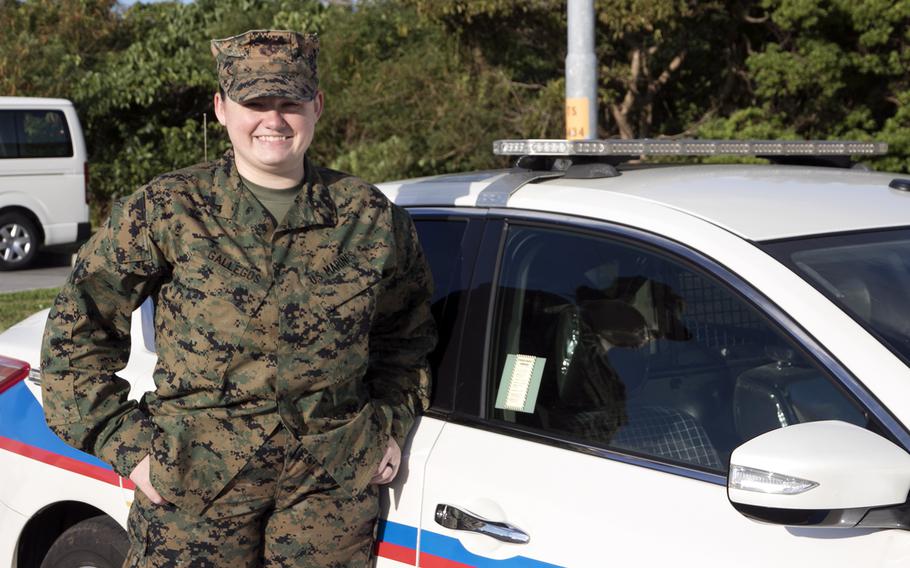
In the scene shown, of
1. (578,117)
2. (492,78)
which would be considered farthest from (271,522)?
(492,78)

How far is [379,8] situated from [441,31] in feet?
7.73

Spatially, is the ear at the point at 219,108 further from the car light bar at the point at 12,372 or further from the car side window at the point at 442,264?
the car light bar at the point at 12,372

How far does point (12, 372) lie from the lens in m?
3.34

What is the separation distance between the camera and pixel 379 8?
628 inches

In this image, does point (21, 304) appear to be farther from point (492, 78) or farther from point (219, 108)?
point (219, 108)

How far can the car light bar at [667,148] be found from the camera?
9.20 feet

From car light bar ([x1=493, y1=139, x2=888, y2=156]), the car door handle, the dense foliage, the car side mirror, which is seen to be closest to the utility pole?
the dense foliage

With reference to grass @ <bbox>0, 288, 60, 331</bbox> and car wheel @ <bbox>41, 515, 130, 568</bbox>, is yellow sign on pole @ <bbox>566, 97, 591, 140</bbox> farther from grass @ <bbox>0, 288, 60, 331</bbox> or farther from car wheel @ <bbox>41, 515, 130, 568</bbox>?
car wheel @ <bbox>41, 515, 130, 568</bbox>

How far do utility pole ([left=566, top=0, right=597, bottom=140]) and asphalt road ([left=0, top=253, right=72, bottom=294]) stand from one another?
685 cm

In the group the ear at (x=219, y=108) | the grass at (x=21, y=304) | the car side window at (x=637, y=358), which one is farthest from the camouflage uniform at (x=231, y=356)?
the grass at (x=21, y=304)

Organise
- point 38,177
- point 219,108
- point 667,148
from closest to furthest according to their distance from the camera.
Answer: point 219,108 → point 667,148 → point 38,177

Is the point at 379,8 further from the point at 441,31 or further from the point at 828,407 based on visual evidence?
the point at 828,407

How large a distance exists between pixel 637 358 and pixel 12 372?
189cm

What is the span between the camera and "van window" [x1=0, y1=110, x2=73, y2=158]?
13711mm
